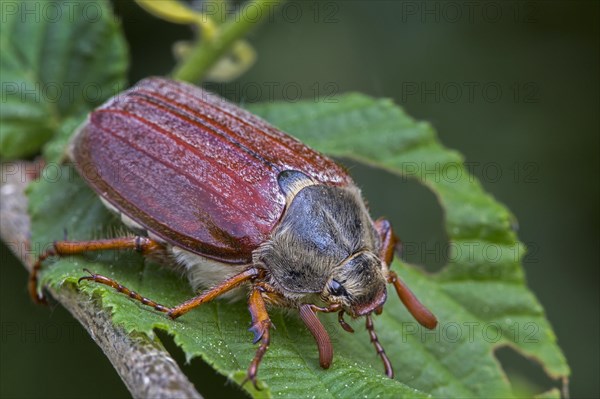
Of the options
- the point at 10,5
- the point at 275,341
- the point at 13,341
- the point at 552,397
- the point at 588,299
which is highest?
the point at 10,5

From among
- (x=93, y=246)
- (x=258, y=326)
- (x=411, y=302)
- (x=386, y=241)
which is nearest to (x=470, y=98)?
(x=386, y=241)

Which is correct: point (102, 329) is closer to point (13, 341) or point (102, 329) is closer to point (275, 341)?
point (275, 341)

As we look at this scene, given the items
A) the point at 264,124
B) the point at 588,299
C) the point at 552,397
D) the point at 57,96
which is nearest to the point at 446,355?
the point at 552,397

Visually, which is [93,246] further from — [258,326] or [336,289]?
[336,289]

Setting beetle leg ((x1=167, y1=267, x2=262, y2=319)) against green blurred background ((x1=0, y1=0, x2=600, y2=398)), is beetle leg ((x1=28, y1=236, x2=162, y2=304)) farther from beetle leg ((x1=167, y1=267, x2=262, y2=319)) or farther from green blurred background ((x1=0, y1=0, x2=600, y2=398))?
green blurred background ((x1=0, y1=0, x2=600, y2=398))

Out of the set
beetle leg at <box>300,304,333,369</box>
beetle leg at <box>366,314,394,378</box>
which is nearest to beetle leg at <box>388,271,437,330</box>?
beetle leg at <box>366,314,394,378</box>
